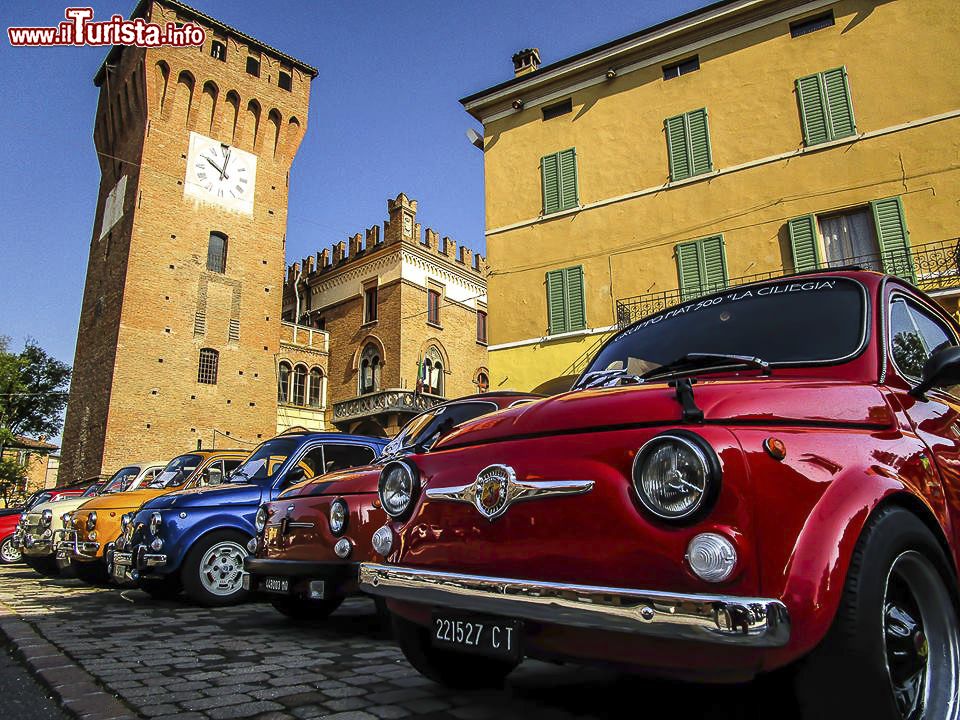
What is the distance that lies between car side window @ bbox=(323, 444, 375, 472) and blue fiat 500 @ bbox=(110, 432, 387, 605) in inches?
0.4

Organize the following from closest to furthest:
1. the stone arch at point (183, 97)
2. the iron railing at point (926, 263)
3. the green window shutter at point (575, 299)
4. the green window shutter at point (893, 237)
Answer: the iron railing at point (926, 263) → the green window shutter at point (893, 237) → the green window shutter at point (575, 299) → the stone arch at point (183, 97)

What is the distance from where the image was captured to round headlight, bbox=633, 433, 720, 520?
177 centimetres

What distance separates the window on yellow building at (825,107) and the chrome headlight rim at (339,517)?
14001 millimetres

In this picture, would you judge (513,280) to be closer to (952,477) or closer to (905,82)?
(905,82)

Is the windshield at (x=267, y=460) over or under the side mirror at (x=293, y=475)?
over

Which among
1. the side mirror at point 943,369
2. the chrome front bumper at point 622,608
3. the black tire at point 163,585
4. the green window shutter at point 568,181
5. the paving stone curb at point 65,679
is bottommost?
the paving stone curb at point 65,679

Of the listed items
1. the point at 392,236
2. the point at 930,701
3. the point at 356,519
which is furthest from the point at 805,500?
the point at 392,236

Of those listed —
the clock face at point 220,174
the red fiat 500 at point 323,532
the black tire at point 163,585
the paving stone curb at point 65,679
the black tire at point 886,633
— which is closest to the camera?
the black tire at point 886,633

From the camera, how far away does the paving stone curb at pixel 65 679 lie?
3.01m

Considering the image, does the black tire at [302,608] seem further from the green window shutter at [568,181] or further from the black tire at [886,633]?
the green window shutter at [568,181]

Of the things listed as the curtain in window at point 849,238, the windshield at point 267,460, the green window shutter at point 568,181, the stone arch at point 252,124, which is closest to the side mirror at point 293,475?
the windshield at point 267,460

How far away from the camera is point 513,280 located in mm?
17781

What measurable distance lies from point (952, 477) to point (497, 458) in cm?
184

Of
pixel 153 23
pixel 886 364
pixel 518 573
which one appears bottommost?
pixel 518 573
